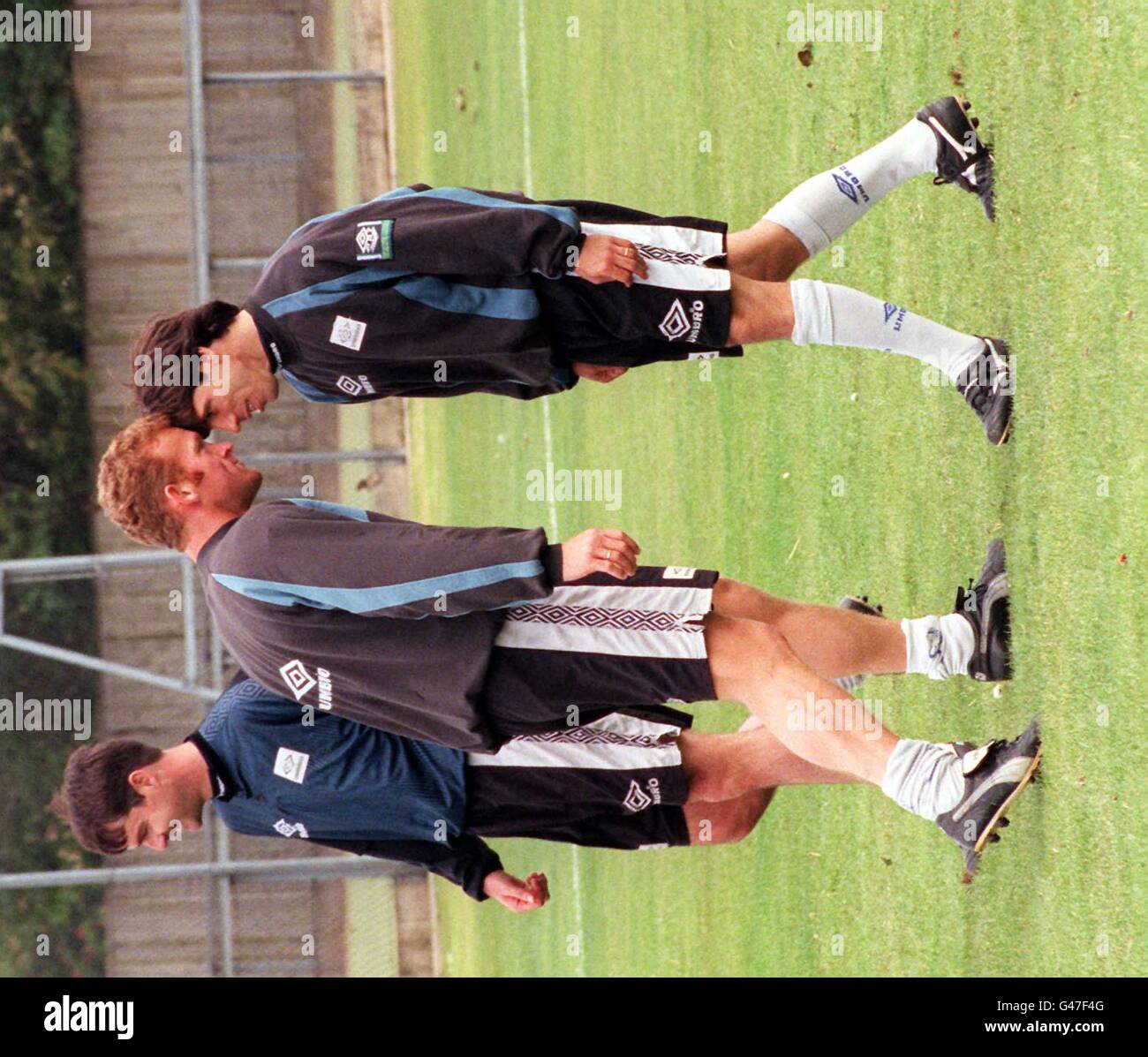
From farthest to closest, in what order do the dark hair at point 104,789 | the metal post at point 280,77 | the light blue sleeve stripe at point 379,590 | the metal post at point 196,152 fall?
the metal post at point 280,77
the metal post at point 196,152
the dark hair at point 104,789
the light blue sleeve stripe at point 379,590

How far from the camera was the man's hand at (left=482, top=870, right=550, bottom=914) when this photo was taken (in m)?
4.86

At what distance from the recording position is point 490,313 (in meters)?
4.16

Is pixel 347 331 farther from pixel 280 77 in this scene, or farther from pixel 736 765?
pixel 280 77

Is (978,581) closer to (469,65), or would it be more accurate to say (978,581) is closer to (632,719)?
(632,719)

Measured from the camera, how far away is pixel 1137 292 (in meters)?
3.68

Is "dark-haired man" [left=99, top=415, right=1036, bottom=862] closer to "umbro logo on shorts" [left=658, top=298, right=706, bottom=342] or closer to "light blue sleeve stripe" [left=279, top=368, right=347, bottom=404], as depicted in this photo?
"light blue sleeve stripe" [left=279, top=368, right=347, bottom=404]

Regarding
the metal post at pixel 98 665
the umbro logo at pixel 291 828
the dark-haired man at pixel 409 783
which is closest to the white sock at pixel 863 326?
the dark-haired man at pixel 409 783

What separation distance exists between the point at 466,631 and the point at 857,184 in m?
1.85

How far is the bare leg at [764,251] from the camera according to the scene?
450cm

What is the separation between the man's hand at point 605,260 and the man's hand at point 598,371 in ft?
1.50

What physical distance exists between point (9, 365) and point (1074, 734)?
9.95 m

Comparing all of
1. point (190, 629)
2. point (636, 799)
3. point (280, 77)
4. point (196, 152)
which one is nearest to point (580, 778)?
point (636, 799)

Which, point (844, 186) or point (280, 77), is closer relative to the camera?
point (844, 186)

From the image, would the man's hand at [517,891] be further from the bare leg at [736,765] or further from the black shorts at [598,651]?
the black shorts at [598,651]
